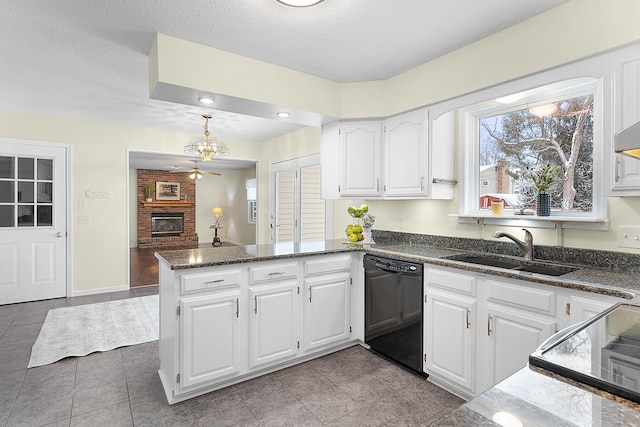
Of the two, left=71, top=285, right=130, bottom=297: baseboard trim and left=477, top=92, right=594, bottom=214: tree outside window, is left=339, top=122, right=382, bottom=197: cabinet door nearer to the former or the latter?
left=477, top=92, right=594, bottom=214: tree outside window

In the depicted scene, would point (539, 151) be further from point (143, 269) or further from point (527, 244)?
point (143, 269)

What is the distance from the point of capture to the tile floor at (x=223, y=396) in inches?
82.5

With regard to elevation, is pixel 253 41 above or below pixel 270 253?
above

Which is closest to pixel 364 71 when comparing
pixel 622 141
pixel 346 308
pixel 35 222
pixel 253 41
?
pixel 253 41

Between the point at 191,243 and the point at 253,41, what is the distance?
29.6 ft

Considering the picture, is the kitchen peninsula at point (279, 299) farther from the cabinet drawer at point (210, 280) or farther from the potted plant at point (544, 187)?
the potted plant at point (544, 187)

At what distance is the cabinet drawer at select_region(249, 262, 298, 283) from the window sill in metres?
1.46

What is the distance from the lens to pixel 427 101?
297 centimetres

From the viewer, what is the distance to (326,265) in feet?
9.62

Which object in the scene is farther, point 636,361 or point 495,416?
point 636,361

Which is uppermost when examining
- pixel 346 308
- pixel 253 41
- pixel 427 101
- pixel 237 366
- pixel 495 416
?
pixel 253 41

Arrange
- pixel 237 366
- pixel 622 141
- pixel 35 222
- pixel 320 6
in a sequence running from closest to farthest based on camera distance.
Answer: pixel 622 141 < pixel 320 6 < pixel 237 366 < pixel 35 222

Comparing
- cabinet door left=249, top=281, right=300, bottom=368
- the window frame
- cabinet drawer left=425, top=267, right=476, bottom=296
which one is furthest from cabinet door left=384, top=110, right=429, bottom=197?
cabinet door left=249, top=281, right=300, bottom=368

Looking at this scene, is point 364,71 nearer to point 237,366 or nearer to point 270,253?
point 270,253
